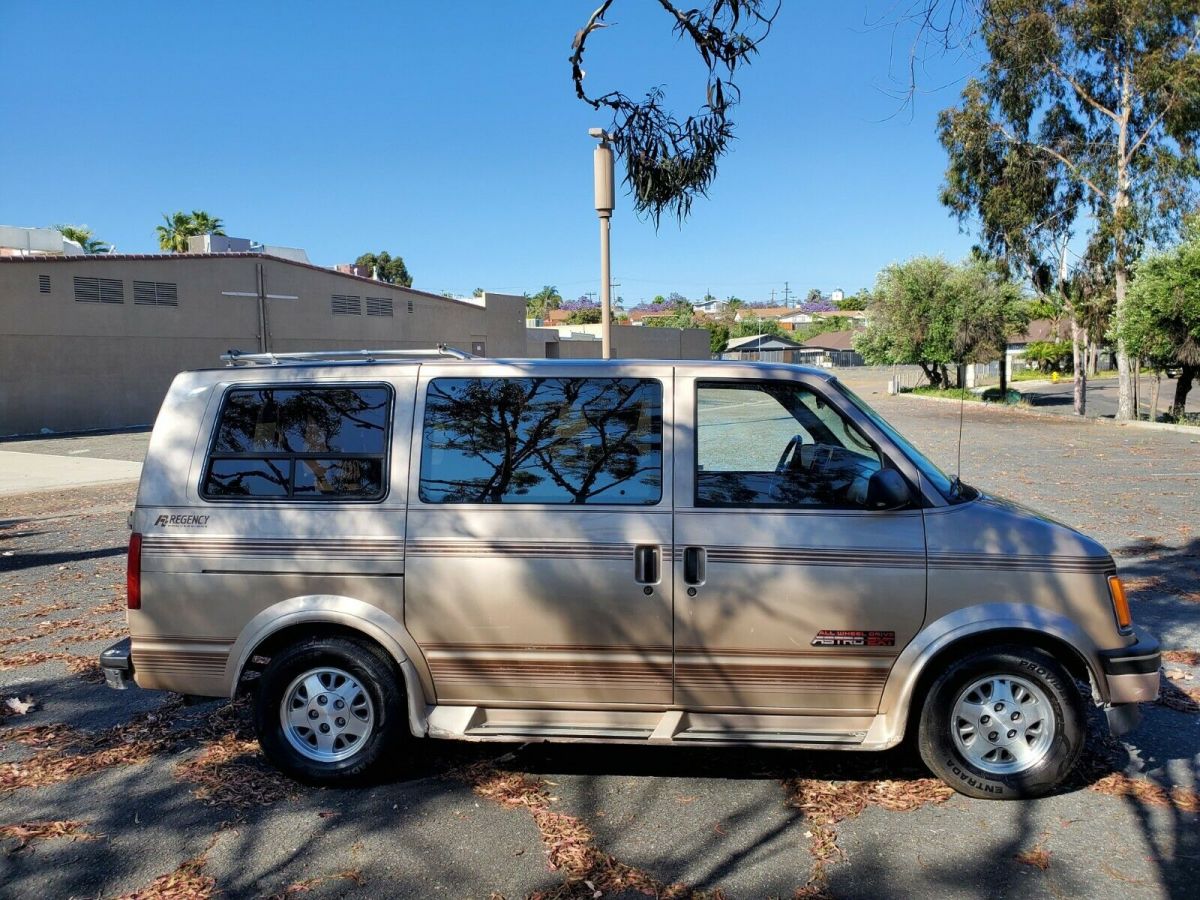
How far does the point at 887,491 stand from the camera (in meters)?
4.07

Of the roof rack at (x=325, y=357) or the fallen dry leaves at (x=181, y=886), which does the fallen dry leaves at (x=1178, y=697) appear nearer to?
the roof rack at (x=325, y=357)

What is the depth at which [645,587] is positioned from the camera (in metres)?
4.10

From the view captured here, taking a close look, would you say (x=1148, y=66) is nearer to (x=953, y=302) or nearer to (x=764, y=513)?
(x=953, y=302)

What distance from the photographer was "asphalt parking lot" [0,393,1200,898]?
3.57 meters

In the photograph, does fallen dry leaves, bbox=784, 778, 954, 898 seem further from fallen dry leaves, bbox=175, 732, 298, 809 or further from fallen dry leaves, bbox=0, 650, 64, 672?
fallen dry leaves, bbox=0, 650, 64, 672

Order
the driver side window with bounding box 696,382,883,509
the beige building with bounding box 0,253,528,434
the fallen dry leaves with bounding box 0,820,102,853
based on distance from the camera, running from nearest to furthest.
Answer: the fallen dry leaves with bounding box 0,820,102,853
the driver side window with bounding box 696,382,883,509
the beige building with bounding box 0,253,528,434

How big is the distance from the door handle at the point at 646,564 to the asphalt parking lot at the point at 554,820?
1.00 meters

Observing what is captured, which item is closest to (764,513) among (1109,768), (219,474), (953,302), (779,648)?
(779,648)

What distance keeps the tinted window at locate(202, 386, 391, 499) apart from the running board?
1.09 meters

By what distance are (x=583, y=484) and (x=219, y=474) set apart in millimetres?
1676

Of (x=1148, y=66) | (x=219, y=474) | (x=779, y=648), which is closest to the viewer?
(x=779, y=648)

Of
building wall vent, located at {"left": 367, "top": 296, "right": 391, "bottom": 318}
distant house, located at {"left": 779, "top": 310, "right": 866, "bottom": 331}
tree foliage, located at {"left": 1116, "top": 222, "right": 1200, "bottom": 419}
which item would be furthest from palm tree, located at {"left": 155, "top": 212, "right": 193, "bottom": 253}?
distant house, located at {"left": 779, "top": 310, "right": 866, "bottom": 331}

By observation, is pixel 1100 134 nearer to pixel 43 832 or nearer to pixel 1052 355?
pixel 43 832

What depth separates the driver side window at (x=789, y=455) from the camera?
424 cm
